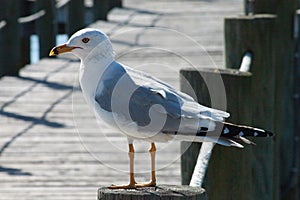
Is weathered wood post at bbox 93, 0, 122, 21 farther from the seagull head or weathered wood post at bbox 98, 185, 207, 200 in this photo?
weathered wood post at bbox 98, 185, 207, 200

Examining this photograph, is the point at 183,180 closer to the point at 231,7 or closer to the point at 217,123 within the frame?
the point at 217,123

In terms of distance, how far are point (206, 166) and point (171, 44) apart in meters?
7.67

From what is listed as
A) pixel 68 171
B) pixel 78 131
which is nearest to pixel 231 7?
pixel 78 131

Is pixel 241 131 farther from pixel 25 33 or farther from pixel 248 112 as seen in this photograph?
pixel 25 33

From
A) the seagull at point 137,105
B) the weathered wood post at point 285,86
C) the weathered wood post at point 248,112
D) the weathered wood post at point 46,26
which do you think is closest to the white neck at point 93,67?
the seagull at point 137,105

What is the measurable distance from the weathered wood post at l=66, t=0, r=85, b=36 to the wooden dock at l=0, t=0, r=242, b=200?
0.46 m

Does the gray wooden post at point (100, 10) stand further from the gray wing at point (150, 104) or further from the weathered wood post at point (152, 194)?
the weathered wood post at point (152, 194)

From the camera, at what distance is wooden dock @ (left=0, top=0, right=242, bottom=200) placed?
666 cm

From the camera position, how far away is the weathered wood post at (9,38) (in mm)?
10664

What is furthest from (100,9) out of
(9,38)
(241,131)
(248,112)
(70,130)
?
(241,131)

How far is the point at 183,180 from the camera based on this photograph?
15.8 ft

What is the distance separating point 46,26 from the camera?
12141mm

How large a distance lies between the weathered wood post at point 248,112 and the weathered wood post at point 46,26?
5.76 m

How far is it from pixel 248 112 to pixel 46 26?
7.50 meters
